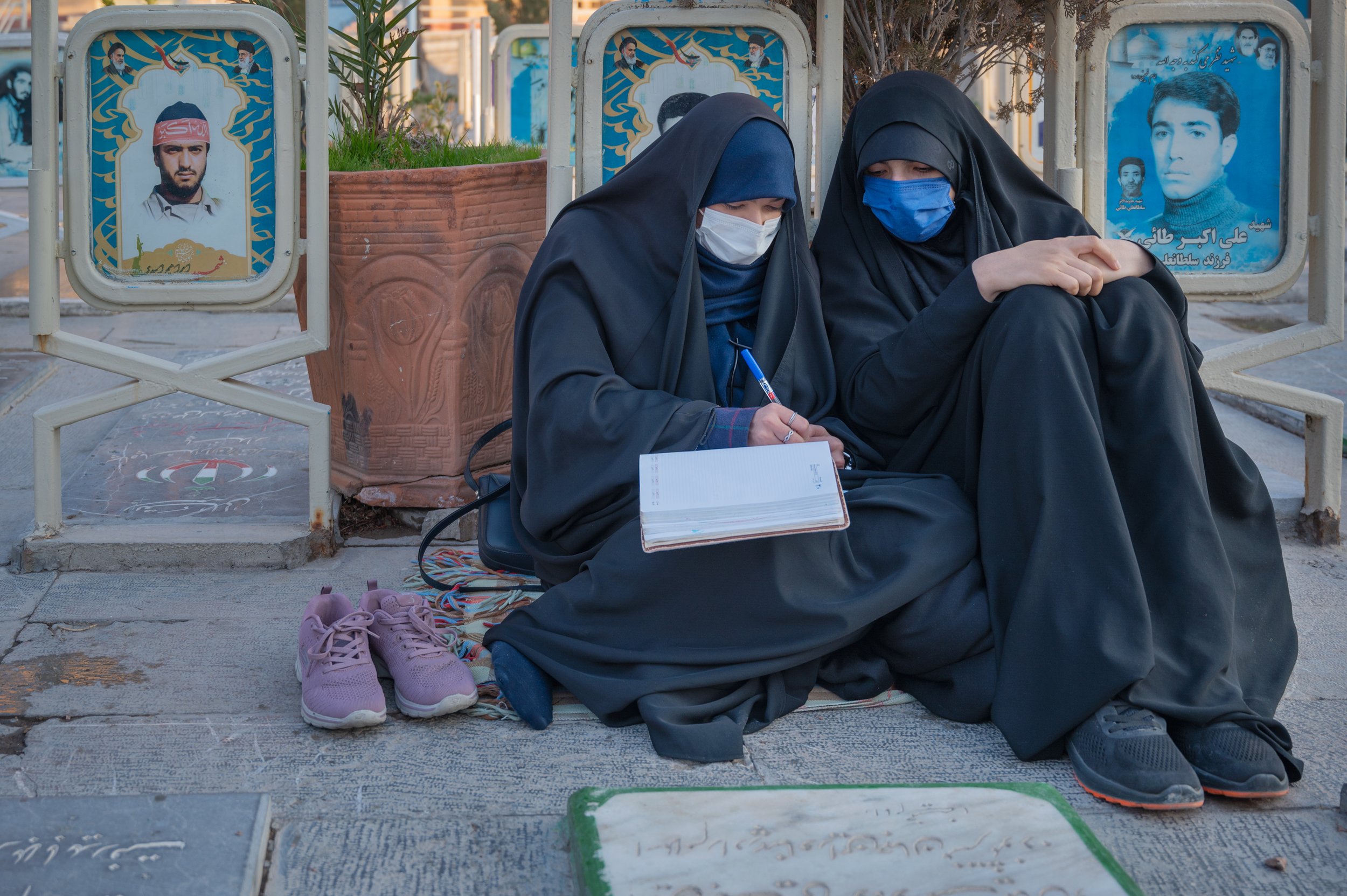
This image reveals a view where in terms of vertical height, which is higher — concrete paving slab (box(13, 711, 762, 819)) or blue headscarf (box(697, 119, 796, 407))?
blue headscarf (box(697, 119, 796, 407))

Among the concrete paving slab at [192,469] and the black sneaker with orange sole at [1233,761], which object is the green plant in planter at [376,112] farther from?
the black sneaker with orange sole at [1233,761]

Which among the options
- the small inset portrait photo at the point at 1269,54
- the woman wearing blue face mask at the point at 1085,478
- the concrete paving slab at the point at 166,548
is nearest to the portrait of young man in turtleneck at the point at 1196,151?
the small inset portrait photo at the point at 1269,54

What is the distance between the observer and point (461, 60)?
13.9 metres

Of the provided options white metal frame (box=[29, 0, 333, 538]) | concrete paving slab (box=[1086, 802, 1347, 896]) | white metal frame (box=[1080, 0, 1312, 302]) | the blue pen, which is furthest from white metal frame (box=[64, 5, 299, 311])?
concrete paving slab (box=[1086, 802, 1347, 896])

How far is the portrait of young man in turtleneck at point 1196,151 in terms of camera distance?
350 centimetres

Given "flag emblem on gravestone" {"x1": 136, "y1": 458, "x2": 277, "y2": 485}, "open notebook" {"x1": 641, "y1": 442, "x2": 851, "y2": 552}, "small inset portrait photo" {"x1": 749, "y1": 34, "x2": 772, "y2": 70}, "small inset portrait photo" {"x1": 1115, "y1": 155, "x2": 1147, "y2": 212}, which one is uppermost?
"small inset portrait photo" {"x1": 749, "y1": 34, "x2": 772, "y2": 70}

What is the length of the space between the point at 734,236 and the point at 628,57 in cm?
94

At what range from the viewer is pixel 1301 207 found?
11.6ft

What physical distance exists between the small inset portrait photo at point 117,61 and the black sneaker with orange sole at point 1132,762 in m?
2.76

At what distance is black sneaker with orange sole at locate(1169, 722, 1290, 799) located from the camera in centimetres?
216

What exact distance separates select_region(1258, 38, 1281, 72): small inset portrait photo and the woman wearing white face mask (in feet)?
5.06

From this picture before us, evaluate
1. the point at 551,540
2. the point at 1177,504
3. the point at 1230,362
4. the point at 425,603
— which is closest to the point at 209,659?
the point at 425,603

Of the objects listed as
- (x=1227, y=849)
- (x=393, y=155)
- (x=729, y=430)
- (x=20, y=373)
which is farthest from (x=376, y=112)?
(x=1227, y=849)

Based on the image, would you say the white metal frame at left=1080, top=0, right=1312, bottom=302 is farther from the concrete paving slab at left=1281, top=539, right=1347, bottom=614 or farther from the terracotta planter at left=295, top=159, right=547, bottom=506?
the terracotta planter at left=295, top=159, right=547, bottom=506
